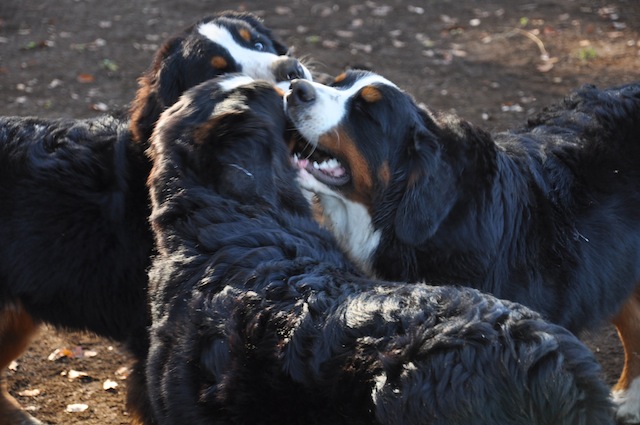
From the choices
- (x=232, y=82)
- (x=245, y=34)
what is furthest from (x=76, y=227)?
(x=245, y=34)

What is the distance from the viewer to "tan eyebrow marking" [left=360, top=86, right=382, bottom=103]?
3371mm

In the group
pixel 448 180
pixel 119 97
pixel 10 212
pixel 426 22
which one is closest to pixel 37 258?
pixel 10 212

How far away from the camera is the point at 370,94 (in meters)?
3.38

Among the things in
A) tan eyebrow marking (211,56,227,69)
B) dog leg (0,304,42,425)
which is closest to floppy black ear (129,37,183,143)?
tan eyebrow marking (211,56,227,69)

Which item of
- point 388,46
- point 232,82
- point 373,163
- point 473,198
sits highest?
point 232,82

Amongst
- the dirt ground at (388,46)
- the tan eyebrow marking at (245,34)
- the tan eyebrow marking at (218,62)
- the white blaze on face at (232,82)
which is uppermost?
the white blaze on face at (232,82)

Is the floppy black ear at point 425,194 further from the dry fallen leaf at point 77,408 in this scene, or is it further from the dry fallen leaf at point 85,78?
the dry fallen leaf at point 85,78

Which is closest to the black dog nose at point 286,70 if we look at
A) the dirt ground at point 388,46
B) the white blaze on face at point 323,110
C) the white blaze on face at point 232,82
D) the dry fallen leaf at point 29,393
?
the white blaze on face at point 323,110

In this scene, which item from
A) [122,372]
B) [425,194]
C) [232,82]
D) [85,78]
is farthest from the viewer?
[85,78]

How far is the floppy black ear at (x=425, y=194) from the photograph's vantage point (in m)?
3.22

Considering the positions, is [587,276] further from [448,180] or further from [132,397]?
[132,397]

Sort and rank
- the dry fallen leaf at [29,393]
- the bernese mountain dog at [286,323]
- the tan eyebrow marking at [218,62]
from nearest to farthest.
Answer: the bernese mountain dog at [286,323], the tan eyebrow marking at [218,62], the dry fallen leaf at [29,393]

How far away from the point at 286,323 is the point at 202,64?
2.01 meters

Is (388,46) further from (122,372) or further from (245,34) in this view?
(122,372)
